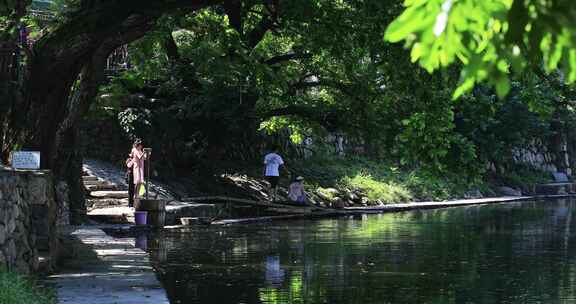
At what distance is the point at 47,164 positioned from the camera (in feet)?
56.7

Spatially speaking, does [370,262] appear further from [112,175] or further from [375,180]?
[375,180]

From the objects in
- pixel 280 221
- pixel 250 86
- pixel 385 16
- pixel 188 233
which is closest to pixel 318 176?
pixel 250 86

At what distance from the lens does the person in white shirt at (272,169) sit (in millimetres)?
32634

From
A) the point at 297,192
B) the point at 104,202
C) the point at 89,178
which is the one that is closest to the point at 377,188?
the point at 297,192

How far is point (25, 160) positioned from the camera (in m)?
12.7

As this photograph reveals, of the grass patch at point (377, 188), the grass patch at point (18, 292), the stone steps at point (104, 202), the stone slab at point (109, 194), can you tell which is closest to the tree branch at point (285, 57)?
the stone slab at point (109, 194)

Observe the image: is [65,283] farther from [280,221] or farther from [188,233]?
[280,221]

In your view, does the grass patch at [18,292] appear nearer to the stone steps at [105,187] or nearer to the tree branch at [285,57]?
the stone steps at [105,187]

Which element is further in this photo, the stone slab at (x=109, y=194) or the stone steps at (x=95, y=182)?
the stone steps at (x=95, y=182)

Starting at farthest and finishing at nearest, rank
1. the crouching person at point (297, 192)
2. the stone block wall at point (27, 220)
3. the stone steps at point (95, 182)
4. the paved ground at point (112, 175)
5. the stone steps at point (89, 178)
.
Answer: the crouching person at point (297, 192) → the paved ground at point (112, 175) → the stone steps at point (89, 178) → the stone steps at point (95, 182) → the stone block wall at point (27, 220)

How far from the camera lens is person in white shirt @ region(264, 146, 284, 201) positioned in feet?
107

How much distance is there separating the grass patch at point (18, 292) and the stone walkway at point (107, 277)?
24 centimetres

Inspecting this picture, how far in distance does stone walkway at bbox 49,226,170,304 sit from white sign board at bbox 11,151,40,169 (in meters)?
1.25

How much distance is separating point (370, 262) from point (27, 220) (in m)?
6.30
